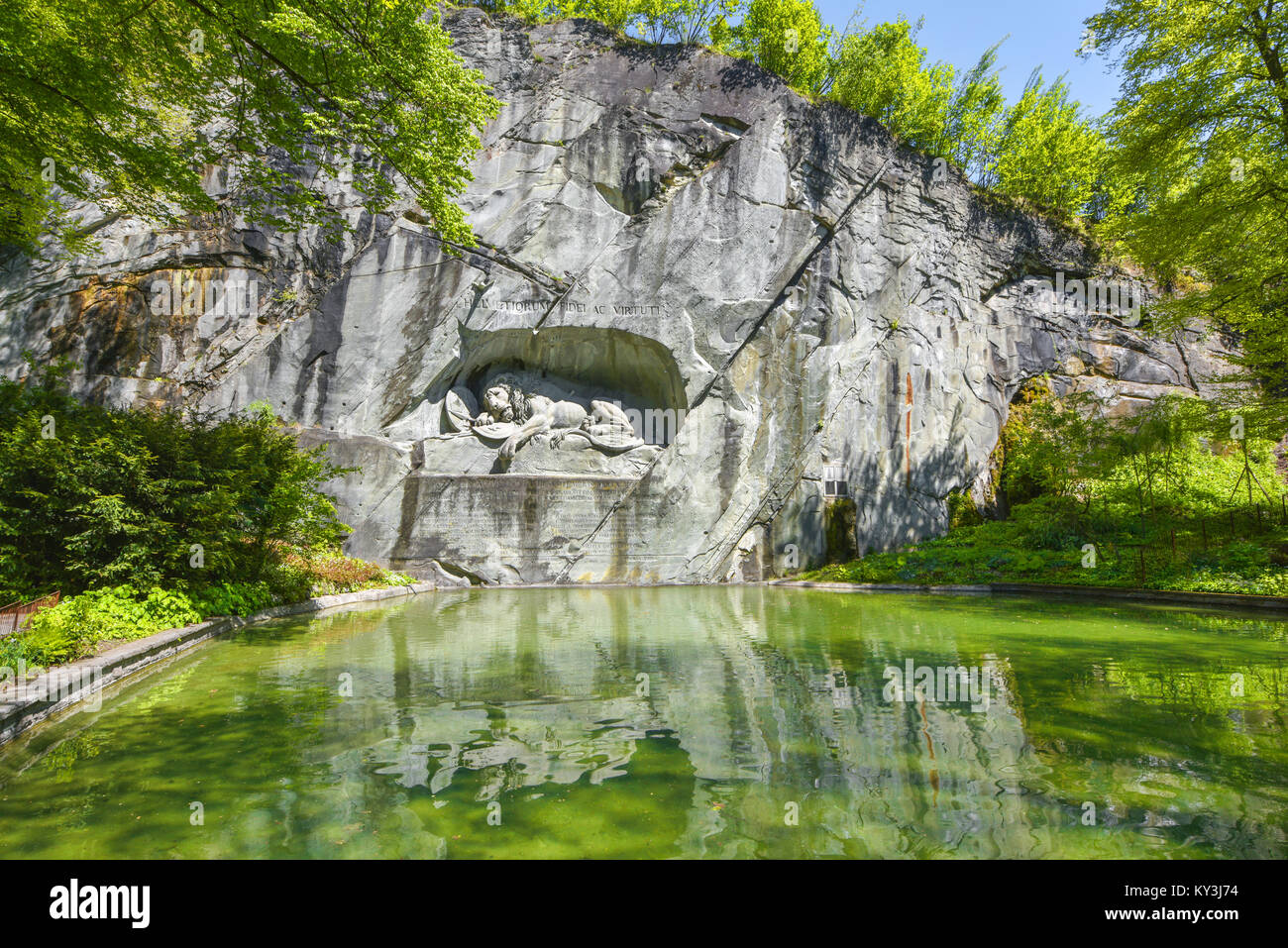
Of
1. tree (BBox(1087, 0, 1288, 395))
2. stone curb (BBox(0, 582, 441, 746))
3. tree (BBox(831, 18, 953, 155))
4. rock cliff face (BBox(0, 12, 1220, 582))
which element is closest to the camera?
stone curb (BBox(0, 582, 441, 746))

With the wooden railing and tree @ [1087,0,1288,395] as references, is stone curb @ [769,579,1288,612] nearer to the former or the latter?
tree @ [1087,0,1288,395]

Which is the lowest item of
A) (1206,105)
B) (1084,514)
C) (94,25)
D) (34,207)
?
(1084,514)

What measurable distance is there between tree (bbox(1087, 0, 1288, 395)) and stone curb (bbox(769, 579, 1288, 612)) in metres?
4.27

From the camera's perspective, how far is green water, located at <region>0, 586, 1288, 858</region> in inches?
106

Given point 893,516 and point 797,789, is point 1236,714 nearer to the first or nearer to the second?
point 797,789

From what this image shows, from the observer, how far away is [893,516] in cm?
1783

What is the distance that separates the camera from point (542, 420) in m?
17.3

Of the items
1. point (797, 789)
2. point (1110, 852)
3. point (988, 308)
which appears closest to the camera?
point (1110, 852)

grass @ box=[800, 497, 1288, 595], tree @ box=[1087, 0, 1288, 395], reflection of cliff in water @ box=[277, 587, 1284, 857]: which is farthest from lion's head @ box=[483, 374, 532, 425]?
tree @ box=[1087, 0, 1288, 395]

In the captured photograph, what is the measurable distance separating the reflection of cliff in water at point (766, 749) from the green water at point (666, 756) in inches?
0.7

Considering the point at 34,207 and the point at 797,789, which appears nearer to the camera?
the point at 797,789
